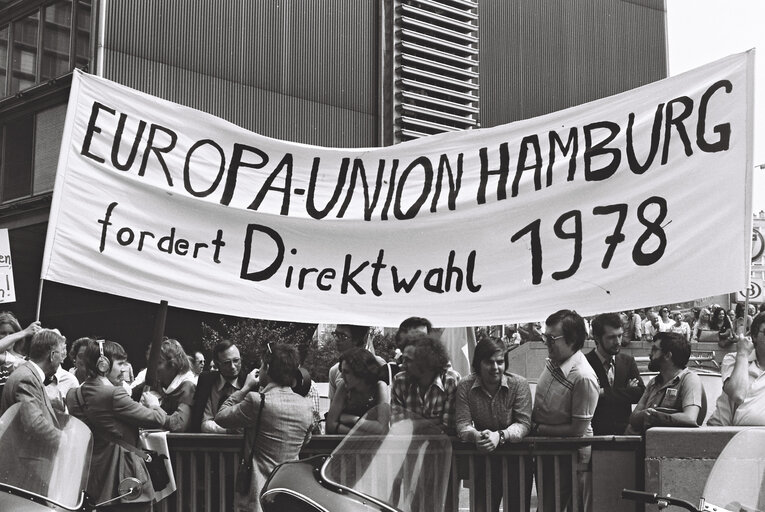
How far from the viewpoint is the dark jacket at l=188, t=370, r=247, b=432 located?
8125mm

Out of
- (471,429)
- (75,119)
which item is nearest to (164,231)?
(75,119)

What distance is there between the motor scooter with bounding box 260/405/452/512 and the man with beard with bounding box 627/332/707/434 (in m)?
2.35

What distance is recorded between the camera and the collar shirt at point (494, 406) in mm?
6590

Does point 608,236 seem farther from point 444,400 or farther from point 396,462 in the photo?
point 396,462

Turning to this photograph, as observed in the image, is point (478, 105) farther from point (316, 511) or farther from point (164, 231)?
point (316, 511)

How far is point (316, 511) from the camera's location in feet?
13.9

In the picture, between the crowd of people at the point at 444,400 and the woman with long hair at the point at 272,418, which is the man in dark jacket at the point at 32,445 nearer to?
the crowd of people at the point at 444,400

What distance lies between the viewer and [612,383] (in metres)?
7.80

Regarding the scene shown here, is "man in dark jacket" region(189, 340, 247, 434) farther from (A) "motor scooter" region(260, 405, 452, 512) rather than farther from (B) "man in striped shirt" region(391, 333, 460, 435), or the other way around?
(A) "motor scooter" region(260, 405, 452, 512)

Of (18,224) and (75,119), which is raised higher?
(18,224)

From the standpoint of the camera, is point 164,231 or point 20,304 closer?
point 164,231

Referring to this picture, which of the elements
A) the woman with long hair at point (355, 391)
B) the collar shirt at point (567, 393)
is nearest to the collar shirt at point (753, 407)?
the collar shirt at point (567, 393)

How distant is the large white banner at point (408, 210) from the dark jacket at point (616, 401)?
1.08m

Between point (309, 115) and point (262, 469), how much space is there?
2232 centimetres
